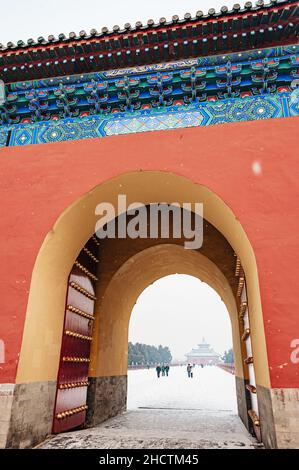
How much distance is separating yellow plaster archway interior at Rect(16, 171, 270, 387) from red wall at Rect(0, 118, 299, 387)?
0.33 feet

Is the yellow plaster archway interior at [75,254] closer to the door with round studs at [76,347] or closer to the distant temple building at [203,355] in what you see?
the door with round studs at [76,347]

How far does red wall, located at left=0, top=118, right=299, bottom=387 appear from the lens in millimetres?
3299

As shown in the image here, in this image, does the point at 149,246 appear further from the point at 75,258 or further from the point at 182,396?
the point at 182,396

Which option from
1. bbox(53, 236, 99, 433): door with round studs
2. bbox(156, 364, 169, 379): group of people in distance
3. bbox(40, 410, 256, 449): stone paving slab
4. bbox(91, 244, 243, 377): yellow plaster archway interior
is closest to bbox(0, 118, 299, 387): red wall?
bbox(53, 236, 99, 433): door with round studs

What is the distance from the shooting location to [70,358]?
15.4 ft

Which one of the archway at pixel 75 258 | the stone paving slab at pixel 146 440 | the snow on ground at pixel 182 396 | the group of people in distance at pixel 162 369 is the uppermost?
the archway at pixel 75 258

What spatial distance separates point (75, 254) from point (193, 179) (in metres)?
2.02

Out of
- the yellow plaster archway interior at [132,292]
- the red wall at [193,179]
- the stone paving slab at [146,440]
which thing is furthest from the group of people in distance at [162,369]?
the red wall at [193,179]

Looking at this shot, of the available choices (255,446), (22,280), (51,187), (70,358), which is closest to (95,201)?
(51,187)

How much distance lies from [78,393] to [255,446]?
2679mm

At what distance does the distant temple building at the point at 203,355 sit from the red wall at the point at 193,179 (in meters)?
82.8

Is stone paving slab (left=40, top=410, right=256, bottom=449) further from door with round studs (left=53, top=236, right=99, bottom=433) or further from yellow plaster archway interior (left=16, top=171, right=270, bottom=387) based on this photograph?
yellow plaster archway interior (left=16, top=171, right=270, bottom=387)

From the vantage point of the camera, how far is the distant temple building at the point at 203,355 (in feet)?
268

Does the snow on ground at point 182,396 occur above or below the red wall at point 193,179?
below
